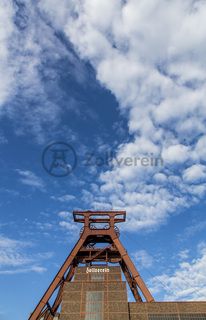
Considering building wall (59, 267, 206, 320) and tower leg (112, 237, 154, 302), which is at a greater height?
tower leg (112, 237, 154, 302)

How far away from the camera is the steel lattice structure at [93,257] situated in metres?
30.0

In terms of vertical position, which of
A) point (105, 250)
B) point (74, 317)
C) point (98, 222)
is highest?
point (98, 222)

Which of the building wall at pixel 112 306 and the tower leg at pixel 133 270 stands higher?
the tower leg at pixel 133 270

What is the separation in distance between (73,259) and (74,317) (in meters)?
6.90

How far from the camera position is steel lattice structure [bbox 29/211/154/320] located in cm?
2997

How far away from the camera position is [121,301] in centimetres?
2741

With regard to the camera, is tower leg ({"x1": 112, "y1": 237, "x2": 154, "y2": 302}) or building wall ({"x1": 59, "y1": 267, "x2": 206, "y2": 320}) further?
tower leg ({"x1": 112, "y1": 237, "x2": 154, "y2": 302})

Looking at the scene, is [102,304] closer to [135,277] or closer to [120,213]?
[135,277]

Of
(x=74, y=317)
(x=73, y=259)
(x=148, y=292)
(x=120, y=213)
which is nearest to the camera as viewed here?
(x=74, y=317)

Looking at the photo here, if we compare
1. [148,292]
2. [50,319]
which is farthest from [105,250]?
[50,319]

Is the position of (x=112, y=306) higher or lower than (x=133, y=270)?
lower

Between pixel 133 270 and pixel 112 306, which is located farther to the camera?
pixel 133 270

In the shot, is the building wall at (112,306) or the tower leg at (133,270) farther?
the tower leg at (133,270)

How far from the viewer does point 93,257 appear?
33031mm
